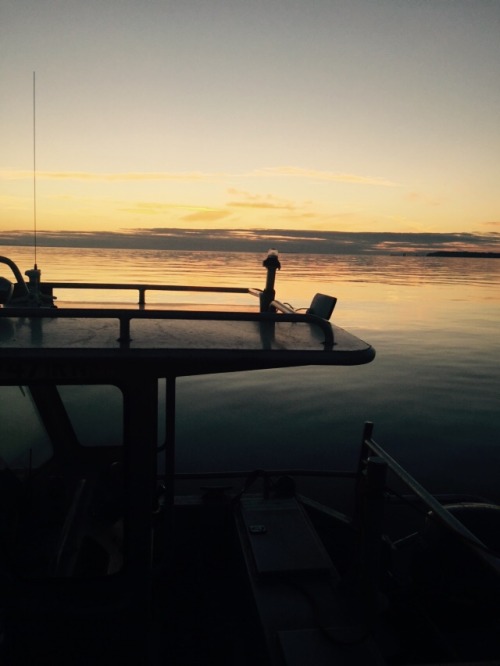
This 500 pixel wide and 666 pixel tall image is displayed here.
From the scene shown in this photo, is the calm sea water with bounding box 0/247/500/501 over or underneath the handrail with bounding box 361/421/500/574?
underneath

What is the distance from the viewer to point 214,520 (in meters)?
5.09

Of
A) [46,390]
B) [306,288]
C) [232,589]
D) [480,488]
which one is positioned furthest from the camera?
[306,288]

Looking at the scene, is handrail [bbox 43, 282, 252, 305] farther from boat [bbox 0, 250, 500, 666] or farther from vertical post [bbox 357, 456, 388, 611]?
vertical post [bbox 357, 456, 388, 611]

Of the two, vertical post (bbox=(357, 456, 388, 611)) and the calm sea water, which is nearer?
vertical post (bbox=(357, 456, 388, 611))

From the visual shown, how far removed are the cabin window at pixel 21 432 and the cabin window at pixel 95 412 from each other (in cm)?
26

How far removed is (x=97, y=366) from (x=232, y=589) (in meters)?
2.70

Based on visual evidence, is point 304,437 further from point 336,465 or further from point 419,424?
point 419,424

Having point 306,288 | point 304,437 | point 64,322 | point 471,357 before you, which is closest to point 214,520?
point 64,322

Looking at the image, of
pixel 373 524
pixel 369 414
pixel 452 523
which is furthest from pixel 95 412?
pixel 369 414

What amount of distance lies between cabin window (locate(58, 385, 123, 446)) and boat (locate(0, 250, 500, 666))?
20mm

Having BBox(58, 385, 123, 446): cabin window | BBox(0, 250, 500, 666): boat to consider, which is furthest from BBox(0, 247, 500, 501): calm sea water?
BBox(58, 385, 123, 446): cabin window

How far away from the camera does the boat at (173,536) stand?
2.69 m

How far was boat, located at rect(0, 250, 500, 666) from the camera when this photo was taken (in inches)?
106

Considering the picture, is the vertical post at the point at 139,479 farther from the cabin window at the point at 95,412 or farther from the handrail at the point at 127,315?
the handrail at the point at 127,315
